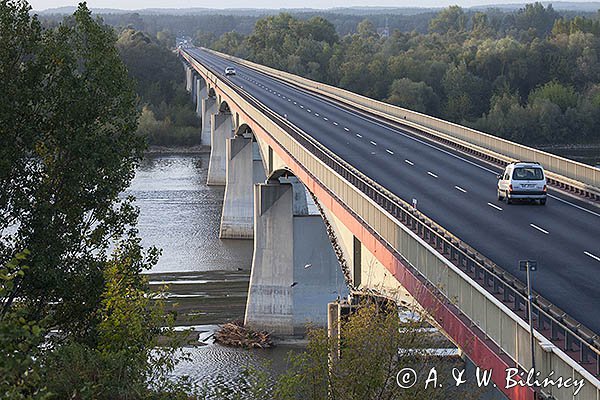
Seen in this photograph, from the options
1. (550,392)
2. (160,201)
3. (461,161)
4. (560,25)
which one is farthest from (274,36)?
(550,392)

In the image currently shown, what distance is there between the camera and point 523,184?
124 ft

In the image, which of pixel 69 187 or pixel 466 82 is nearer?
pixel 69 187

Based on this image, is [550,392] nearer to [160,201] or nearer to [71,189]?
[71,189]

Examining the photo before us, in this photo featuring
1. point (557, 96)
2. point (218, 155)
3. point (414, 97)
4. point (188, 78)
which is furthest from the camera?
point (188, 78)

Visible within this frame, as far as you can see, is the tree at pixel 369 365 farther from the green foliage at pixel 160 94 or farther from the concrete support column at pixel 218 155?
the green foliage at pixel 160 94

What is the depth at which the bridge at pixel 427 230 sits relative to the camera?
19.4 m

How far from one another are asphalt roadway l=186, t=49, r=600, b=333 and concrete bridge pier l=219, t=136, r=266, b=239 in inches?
387

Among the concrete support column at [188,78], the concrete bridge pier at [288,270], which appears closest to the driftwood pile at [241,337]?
the concrete bridge pier at [288,270]

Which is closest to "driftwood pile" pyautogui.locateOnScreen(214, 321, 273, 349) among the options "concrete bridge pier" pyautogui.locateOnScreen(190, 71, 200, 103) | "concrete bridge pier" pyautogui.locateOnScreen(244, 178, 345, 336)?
"concrete bridge pier" pyautogui.locateOnScreen(244, 178, 345, 336)

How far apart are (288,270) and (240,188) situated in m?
26.2

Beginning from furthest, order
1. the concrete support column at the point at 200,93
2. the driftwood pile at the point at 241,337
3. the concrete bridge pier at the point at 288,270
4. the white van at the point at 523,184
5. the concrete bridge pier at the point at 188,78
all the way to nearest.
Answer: the concrete bridge pier at the point at 188,78 < the concrete support column at the point at 200,93 < the concrete bridge pier at the point at 288,270 < the driftwood pile at the point at 241,337 < the white van at the point at 523,184

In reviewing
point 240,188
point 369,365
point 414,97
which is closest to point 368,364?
point 369,365

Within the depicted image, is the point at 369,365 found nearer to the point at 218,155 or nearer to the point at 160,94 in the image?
the point at 218,155

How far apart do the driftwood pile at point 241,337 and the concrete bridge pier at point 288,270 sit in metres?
1.15
